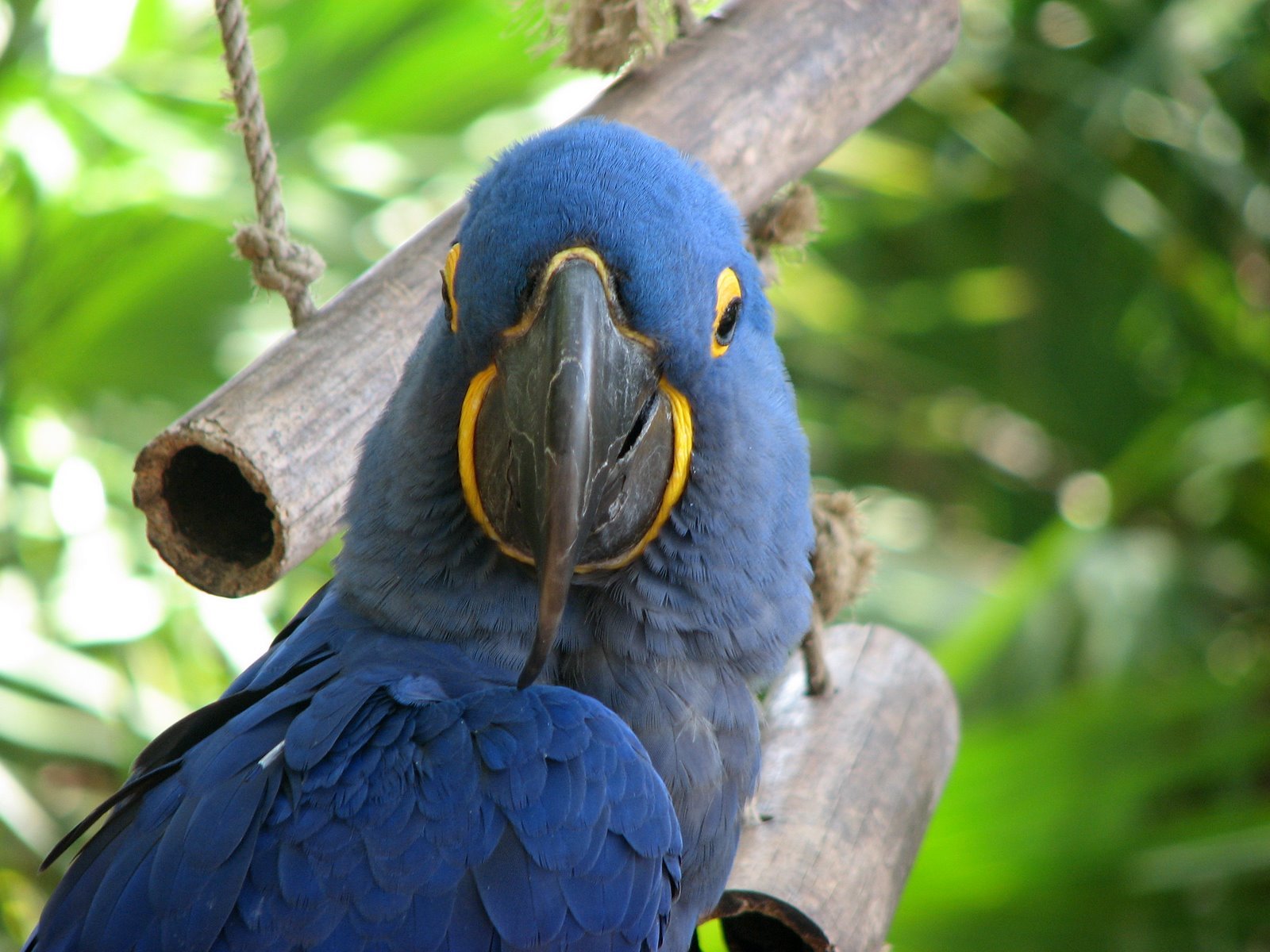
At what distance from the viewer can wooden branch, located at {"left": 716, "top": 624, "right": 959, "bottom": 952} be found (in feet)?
3.01

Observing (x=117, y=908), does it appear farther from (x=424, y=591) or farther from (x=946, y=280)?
(x=946, y=280)

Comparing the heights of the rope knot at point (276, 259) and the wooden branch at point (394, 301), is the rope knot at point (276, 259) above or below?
above

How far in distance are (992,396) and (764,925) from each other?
1.76 metres

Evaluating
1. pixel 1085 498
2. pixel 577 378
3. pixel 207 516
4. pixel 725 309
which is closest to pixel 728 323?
pixel 725 309

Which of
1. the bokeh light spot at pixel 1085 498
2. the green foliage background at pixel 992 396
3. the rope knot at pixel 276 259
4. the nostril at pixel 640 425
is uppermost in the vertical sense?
the rope knot at pixel 276 259

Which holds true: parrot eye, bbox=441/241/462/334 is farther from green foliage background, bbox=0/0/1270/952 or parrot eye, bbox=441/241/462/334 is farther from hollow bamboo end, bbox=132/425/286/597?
green foliage background, bbox=0/0/1270/952

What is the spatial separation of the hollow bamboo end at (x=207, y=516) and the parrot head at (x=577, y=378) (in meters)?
0.09

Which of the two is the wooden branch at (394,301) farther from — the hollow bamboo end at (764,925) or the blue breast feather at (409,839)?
the hollow bamboo end at (764,925)

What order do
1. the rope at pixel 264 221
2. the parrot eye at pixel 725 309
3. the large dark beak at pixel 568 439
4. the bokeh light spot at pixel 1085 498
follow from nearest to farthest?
the large dark beak at pixel 568 439
the parrot eye at pixel 725 309
the rope at pixel 264 221
the bokeh light spot at pixel 1085 498

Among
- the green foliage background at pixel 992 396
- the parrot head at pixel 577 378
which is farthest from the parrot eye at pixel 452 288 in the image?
the green foliage background at pixel 992 396

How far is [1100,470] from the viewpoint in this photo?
2447 millimetres

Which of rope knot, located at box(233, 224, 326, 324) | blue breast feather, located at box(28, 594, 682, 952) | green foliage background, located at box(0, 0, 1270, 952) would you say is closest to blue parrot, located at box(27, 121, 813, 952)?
blue breast feather, located at box(28, 594, 682, 952)

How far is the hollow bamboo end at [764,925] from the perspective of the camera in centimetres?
88

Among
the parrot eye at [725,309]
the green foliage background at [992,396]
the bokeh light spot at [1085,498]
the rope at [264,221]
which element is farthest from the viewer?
the bokeh light spot at [1085,498]
